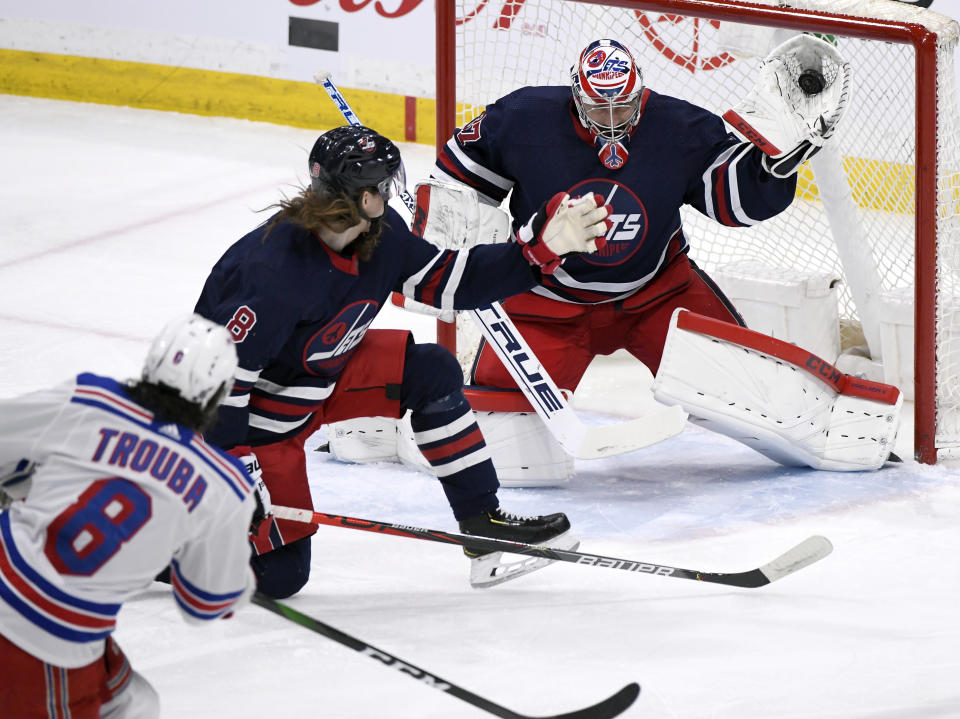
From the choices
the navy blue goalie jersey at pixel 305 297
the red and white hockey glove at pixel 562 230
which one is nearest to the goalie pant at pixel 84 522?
the navy blue goalie jersey at pixel 305 297

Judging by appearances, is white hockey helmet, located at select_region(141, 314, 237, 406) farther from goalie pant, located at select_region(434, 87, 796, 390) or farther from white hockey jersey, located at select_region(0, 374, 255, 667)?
goalie pant, located at select_region(434, 87, 796, 390)

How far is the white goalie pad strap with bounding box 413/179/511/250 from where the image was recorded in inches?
124

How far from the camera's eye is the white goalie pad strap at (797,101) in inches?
113

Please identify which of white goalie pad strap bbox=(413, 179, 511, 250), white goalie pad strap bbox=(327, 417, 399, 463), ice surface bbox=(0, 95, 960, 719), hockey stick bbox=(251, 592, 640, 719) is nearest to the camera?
hockey stick bbox=(251, 592, 640, 719)

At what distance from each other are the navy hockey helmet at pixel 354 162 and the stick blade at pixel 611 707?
3.03ft

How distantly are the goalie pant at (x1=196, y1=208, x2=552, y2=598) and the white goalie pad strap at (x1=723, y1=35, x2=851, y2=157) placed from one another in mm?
710

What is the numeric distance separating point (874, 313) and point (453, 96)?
1.26 metres

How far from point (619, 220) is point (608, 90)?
0.97 ft

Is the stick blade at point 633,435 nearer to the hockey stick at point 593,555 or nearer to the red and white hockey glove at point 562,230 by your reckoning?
the hockey stick at point 593,555

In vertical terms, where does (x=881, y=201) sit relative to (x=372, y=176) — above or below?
below

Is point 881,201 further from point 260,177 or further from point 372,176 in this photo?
point 260,177

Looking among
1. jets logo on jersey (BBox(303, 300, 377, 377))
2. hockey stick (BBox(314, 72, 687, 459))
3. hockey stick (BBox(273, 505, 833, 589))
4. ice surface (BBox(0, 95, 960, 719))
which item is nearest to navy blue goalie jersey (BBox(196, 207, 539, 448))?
jets logo on jersey (BBox(303, 300, 377, 377))

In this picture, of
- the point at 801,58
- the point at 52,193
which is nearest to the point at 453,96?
the point at 801,58

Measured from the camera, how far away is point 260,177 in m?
5.56
